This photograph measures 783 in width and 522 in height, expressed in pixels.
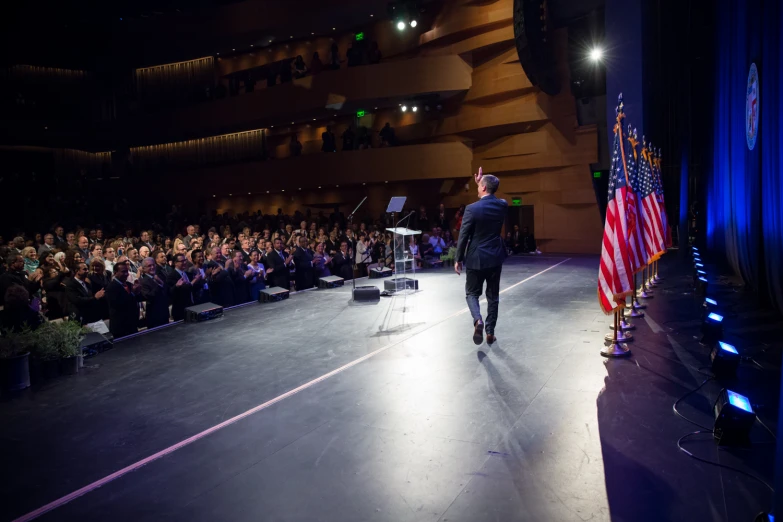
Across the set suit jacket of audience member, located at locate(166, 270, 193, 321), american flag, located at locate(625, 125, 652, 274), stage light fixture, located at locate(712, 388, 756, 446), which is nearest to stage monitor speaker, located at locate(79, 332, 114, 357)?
suit jacket of audience member, located at locate(166, 270, 193, 321)

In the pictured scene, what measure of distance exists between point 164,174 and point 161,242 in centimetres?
1159

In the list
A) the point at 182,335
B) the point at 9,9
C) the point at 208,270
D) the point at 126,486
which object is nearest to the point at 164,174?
the point at 9,9

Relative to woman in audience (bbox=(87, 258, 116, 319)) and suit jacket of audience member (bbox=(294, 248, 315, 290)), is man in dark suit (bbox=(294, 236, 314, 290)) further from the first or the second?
woman in audience (bbox=(87, 258, 116, 319))

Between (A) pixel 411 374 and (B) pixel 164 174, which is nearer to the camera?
(A) pixel 411 374

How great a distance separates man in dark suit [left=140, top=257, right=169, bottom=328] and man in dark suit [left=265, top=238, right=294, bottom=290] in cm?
255

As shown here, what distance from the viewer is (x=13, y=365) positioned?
447cm

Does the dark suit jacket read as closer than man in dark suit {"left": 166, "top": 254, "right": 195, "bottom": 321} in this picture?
Yes

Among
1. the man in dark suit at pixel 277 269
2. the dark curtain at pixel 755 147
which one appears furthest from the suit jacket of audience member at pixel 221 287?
the dark curtain at pixel 755 147

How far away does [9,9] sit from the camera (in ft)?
61.9

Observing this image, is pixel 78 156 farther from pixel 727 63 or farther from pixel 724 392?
pixel 724 392

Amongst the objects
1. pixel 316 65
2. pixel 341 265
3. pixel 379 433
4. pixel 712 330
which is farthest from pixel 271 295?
pixel 316 65

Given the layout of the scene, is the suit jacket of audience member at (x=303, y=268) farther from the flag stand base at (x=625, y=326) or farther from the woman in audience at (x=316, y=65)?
the woman in audience at (x=316, y=65)

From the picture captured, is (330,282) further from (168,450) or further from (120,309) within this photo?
(168,450)

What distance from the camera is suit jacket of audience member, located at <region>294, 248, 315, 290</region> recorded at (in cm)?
1016
